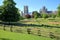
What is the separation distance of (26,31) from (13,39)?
538 cm

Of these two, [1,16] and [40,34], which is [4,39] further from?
[1,16]

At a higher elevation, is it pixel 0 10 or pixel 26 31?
pixel 0 10

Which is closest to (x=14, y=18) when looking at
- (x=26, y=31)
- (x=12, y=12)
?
(x=12, y=12)

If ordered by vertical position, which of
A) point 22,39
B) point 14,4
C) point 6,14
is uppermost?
point 14,4

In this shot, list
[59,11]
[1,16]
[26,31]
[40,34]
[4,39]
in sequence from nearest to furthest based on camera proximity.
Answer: [4,39], [40,34], [26,31], [1,16], [59,11]

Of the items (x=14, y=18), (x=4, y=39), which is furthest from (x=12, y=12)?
(x=4, y=39)

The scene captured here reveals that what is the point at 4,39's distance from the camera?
17344 mm

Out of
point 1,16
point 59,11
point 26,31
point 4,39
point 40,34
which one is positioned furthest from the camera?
point 59,11

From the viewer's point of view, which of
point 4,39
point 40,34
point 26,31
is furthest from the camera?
point 26,31

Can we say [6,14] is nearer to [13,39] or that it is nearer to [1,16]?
[1,16]

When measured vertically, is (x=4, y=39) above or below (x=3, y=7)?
below

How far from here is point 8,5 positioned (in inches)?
1737

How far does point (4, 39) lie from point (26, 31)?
572 cm

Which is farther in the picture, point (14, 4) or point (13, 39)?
point (14, 4)
